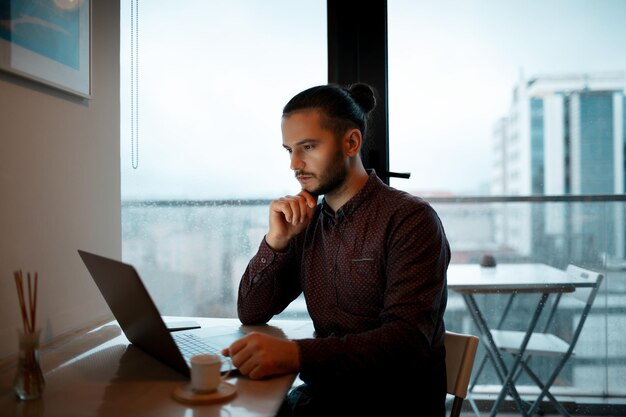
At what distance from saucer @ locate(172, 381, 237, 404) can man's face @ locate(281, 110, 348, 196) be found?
74 cm

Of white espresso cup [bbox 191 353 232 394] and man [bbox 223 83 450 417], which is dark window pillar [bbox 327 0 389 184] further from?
white espresso cup [bbox 191 353 232 394]

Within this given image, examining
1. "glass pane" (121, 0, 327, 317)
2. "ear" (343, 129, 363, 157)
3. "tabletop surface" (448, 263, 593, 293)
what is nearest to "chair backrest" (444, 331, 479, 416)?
"ear" (343, 129, 363, 157)

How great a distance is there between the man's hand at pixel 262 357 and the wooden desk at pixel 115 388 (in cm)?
2

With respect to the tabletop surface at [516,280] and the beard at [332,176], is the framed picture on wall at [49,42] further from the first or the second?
the tabletop surface at [516,280]

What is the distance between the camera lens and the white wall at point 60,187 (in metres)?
1.45

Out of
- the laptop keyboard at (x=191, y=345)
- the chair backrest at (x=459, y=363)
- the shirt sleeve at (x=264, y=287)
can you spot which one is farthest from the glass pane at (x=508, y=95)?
the laptop keyboard at (x=191, y=345)

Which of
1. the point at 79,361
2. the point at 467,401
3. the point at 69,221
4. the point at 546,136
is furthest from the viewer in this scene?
the point at 467,401

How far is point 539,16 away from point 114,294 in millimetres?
1922

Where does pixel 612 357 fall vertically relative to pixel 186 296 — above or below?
below

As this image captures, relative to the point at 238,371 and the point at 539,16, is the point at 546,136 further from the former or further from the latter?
the point at 238,371

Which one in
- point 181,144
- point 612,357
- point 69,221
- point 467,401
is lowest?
point 467,401

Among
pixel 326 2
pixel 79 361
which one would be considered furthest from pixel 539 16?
pixel 79 361

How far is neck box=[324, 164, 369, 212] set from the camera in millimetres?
1765

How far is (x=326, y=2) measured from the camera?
2322mm
